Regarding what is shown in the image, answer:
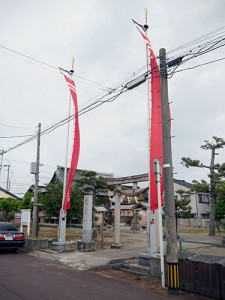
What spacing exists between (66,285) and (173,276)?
308 cm

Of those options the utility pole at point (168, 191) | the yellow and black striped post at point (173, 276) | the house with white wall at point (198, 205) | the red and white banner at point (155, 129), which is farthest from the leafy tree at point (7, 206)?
the house with white wall at point (198, 205)

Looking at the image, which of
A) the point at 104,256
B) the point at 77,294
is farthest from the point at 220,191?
the point at 77,294

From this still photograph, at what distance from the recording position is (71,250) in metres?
14.5

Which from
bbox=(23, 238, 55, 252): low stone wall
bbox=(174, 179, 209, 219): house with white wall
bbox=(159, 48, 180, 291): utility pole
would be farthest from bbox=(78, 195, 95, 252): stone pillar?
bbox=(174, 179, 209, 219): house with white wall

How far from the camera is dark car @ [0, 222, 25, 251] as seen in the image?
1388cm

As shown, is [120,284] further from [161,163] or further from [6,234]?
[6,234]

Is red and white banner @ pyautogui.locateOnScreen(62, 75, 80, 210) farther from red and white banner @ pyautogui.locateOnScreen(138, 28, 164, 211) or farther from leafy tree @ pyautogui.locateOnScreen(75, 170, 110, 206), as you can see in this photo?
leafy tree @ pyautogui.locateOnScreen(75, 170, 110, 206)

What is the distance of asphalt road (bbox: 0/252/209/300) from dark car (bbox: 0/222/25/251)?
2.91 metres

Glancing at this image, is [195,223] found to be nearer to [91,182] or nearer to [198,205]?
[198,205]

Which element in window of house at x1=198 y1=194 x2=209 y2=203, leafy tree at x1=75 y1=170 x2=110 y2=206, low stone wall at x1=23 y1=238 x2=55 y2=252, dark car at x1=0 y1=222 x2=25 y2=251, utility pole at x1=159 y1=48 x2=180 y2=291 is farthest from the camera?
window of house at x1=198 y1=194 x2=209 y2=203

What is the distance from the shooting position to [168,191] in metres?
8.14

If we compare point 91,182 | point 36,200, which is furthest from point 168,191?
point 91,182

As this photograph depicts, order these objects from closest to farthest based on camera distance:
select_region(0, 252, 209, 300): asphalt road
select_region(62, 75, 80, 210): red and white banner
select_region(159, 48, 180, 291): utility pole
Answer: select_region(0, 252, 209, 300): asphalt road < select_region(159, 48, 180, 291): utility pole < select_region(62, 75, 80, 210): red and white banner

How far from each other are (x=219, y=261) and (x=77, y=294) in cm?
382
